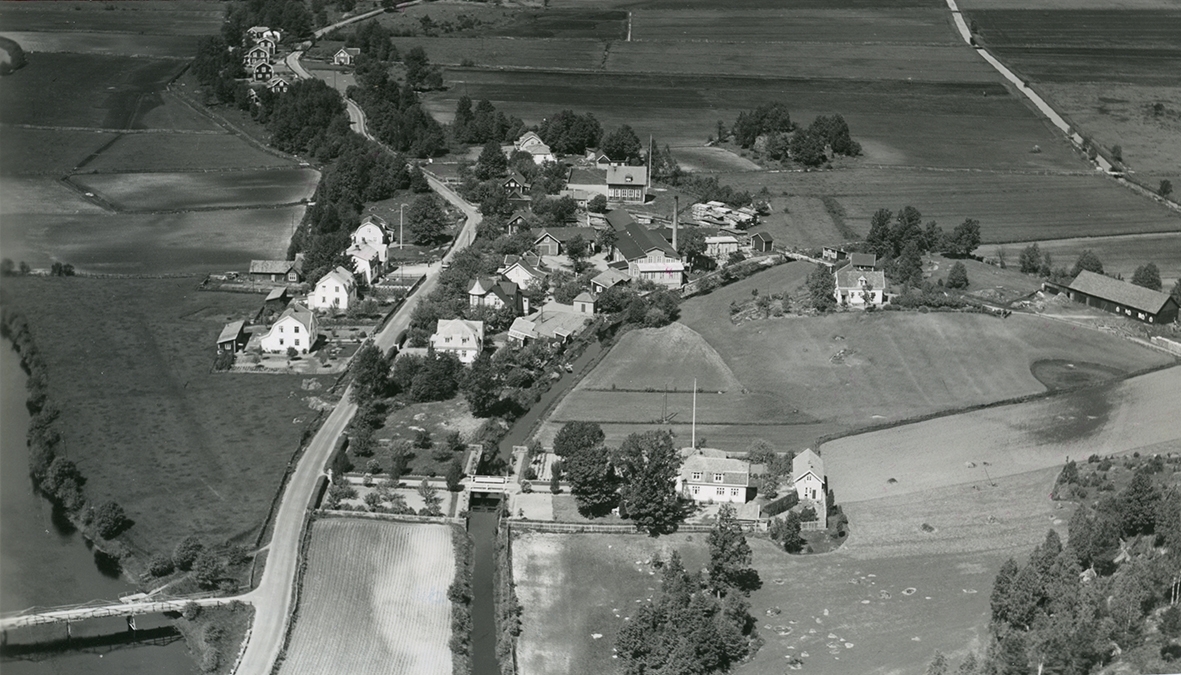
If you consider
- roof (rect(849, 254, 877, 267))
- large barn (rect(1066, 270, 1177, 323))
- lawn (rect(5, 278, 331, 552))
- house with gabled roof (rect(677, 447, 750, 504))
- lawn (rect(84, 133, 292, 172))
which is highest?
large barn (rect(1066, 270, 1177, 323))

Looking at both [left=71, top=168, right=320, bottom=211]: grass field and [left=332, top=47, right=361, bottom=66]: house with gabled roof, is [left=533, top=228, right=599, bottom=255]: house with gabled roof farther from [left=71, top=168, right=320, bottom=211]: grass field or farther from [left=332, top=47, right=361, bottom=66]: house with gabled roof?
[left=332, top=47, right=361, bottom=66]: house with gabled roof

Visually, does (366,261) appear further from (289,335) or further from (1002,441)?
(1002,441)

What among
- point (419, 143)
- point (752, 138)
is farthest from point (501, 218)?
point (752, 138)

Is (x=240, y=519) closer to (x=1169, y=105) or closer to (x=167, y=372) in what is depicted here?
(x=167, y=372)

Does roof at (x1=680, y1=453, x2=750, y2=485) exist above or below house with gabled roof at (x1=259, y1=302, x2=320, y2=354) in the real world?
above

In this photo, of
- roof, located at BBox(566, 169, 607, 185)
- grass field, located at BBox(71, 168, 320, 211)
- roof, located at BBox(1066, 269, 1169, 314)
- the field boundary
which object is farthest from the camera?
roof, located at BBox(566, 169, 607, 185)

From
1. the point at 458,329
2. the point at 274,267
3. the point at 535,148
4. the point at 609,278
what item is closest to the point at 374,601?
the point at 458,329

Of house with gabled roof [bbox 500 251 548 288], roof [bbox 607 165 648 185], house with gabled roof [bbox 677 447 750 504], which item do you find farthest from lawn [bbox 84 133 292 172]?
house with gabled roof [bbox 677 447 750 504]
